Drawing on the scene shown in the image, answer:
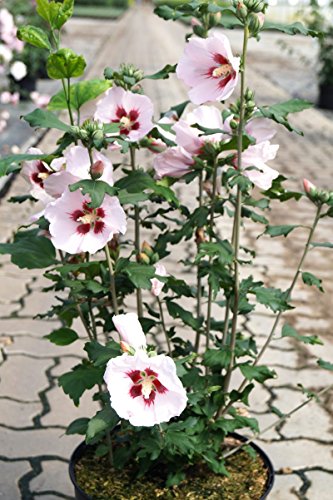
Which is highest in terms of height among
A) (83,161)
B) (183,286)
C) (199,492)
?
(83,161)

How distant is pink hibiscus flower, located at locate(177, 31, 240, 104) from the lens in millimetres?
2086

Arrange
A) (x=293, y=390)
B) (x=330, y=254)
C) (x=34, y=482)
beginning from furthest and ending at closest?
(x=330, y=254) → (x=293, y=390) → (x=34, y=482)

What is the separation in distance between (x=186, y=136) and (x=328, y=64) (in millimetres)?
10020

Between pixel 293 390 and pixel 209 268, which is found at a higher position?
pixel 209 268

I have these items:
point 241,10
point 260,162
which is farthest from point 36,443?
point 241,10

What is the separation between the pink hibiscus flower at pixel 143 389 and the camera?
1984 millimetres

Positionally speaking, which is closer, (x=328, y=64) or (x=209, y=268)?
(x=209, y=268)

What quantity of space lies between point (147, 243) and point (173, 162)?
0.22m

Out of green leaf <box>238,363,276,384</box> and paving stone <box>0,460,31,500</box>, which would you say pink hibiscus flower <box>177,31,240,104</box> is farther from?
paving stone <box>0,460,31,500</box>

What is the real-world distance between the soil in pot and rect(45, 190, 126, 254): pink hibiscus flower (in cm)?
80

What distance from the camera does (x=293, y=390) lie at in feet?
13.0

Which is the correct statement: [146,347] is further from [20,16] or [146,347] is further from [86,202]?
[20,16]

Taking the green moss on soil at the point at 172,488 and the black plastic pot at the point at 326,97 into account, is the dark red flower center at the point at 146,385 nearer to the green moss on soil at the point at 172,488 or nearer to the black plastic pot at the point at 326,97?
the green moss on soil at the point at 172,488

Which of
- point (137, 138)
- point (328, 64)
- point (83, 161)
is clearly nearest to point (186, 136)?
point (137, 138)
